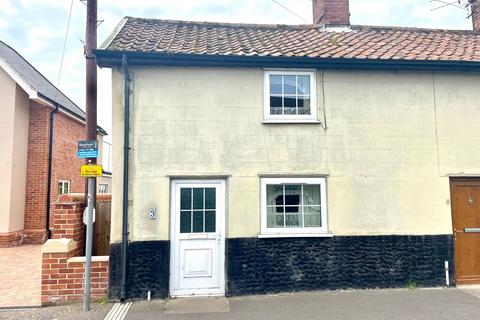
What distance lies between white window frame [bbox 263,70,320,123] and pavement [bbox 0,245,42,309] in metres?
5.50

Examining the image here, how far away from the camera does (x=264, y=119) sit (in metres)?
7.06

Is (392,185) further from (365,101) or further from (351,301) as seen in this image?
(351,301)

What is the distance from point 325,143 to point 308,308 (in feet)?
10.3

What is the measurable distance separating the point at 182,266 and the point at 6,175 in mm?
8507

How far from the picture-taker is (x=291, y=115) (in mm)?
7191

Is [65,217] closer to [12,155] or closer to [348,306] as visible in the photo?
[348,306]

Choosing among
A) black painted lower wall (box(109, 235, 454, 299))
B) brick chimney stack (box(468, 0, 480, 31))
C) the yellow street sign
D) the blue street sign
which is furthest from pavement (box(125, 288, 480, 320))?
brick chimney stack (box(468, 0, 480, 31))

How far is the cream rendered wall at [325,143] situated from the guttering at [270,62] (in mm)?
168

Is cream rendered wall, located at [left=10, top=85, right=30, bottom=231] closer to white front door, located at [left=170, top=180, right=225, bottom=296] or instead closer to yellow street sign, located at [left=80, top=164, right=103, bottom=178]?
yellow street sign, located at [left=80, top=164, right=103, bottom=178]

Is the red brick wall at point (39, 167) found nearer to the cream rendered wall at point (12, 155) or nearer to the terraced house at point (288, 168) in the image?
the cream rendered wall at point (12, 155)

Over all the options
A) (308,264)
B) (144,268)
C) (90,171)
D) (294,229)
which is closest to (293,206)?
(294,229)

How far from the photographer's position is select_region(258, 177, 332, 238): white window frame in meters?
6.83

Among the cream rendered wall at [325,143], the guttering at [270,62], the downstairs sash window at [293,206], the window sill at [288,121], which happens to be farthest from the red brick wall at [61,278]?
the window sill at [288,121]

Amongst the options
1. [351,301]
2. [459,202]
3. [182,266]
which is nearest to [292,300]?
[351,301]
